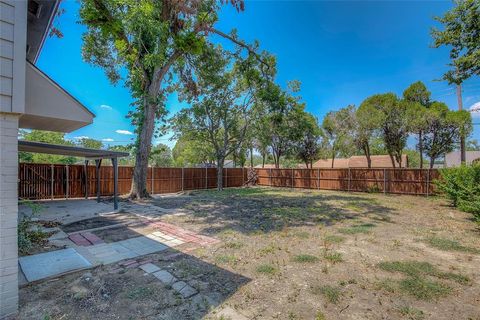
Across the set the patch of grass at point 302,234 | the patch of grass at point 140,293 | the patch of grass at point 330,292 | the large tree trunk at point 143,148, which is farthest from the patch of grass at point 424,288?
the large tree trunk at point 143,148

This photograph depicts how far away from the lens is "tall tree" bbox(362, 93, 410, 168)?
14469 millimetres

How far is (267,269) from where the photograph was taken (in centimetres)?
331

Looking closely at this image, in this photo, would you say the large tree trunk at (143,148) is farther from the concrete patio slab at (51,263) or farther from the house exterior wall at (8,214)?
the house exterior wall at (8,214)

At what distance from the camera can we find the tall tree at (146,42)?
7.34 meters

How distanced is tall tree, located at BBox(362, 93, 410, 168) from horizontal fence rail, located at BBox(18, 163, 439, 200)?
2692 millimetres

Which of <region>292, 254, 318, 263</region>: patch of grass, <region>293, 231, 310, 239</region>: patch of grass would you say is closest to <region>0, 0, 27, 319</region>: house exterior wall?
<region>292, 254, 318, 263</region>: patch of grass

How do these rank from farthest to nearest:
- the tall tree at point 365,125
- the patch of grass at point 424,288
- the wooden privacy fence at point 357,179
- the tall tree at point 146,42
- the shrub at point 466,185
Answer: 1. the tall tree at point 365,125
2. the wooden privacy fence at point 357,179
3. the tall tree at point 146,42
4. the shrub at point 466,185
5. the patch of grass at point 424,288

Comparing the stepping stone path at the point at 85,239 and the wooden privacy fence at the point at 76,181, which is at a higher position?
the wooden privacy fence at the point at 76,181

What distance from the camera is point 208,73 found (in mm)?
12547

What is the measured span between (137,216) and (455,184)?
1041 centimetres

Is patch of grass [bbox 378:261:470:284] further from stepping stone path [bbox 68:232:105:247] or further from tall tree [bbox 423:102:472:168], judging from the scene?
tall tree [bbox 423:102:472:168]

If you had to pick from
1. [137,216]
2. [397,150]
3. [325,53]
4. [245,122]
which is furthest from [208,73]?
[397,150]

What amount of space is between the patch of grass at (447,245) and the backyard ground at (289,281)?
19 mm

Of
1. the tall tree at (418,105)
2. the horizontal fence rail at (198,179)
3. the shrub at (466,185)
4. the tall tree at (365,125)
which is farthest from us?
the tall tree at (365,125)
